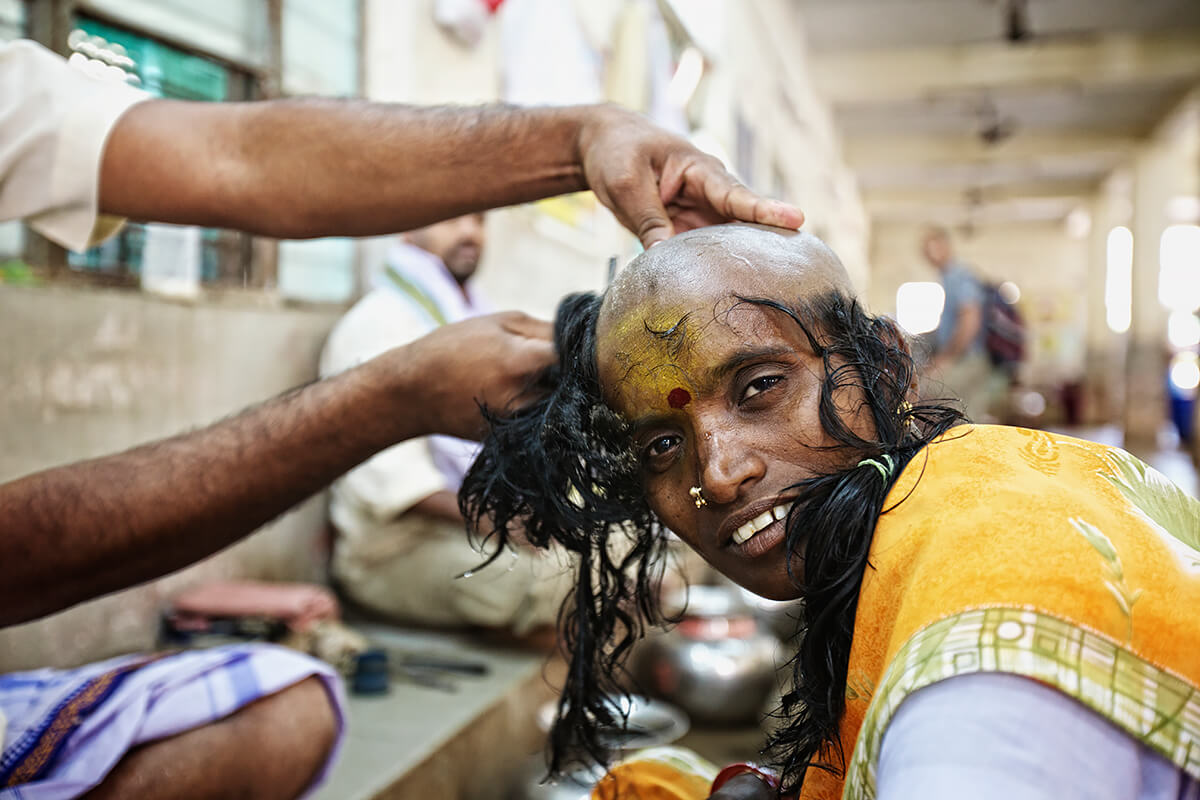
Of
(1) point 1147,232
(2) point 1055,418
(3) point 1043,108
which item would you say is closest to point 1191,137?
(1) point 1147,232

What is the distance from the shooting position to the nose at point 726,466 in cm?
108

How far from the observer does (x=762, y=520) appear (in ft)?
3.62

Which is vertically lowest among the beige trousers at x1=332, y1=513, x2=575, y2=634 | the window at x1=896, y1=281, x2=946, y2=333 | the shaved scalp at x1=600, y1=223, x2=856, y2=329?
the window at x1=896, y1=281, x2=946, y2=333

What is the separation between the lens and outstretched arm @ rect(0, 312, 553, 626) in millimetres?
1459

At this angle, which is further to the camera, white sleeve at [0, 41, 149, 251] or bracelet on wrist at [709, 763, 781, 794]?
white sleeve at [0, 41, 149, 251]

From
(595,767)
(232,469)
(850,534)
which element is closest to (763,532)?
(850,534)

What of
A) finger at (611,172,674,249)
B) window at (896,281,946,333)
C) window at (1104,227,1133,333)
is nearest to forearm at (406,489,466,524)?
finger at (611,172,674,249)

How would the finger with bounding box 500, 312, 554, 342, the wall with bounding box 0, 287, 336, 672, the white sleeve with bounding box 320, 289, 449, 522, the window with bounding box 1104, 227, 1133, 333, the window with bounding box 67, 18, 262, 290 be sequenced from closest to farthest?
the finger with bounding box 500, 312, 554, 342, the wall with bounding box 0, 287, 336, 672, the window with bounding box 67, 18, 262, 290, the white sleeve with bounding box 320, 289, 449, 522, the window with bounding box 1104, 227, 1133, 333

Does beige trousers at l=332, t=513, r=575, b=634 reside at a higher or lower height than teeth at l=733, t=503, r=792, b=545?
lower

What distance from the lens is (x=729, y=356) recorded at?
1.15 m

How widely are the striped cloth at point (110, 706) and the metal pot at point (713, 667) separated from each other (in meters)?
2.10

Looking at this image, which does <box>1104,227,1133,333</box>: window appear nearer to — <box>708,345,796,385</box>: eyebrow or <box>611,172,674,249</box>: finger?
<box>611,172,674,249</box>: finger

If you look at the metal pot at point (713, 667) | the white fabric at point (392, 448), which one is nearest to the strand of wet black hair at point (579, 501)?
the white fabric at point (392, 448)

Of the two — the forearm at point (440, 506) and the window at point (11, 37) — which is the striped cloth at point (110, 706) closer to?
the window at point (11, 37)
